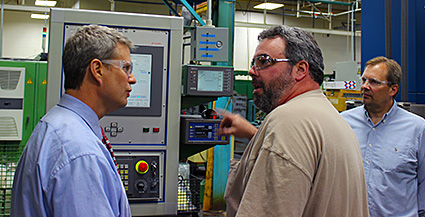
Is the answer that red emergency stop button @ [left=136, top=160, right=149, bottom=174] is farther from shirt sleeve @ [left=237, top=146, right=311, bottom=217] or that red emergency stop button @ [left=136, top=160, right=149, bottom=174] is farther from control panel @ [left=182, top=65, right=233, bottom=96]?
shirt sleeve @ [left=237, top=146, right=311, bottom=217]

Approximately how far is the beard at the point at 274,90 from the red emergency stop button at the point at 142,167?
1.23 metres

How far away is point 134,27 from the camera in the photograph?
2340 mm

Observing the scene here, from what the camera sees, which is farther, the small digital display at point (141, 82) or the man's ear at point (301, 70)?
the small digital display at point (141, 82)

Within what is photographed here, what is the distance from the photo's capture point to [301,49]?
1215mm

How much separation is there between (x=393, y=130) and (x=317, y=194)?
129 cm

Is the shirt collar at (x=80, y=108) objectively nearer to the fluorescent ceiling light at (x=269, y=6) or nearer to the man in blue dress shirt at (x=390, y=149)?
the man in blue dress shirt at (x=390, y=149)

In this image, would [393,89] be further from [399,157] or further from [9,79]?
[9,79]

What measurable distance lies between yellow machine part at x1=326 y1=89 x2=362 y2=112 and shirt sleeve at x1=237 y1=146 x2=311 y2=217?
16.3 feet

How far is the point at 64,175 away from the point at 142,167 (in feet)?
4.43

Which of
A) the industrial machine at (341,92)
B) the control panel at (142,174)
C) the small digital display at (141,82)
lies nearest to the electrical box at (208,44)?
the small digital display at (141,82)

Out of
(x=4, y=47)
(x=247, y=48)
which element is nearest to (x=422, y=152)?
(x=247, y=48)

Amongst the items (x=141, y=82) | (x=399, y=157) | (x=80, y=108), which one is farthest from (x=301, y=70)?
(x=141, y=82)

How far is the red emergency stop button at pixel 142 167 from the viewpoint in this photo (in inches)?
91.2

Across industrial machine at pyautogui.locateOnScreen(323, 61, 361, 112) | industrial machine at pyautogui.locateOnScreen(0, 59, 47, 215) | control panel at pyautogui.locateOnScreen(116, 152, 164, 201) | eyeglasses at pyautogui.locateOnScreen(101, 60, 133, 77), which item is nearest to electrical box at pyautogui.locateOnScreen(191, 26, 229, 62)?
control panel at pyautogui.locateOnScreen(116, 152, 164, 201)
